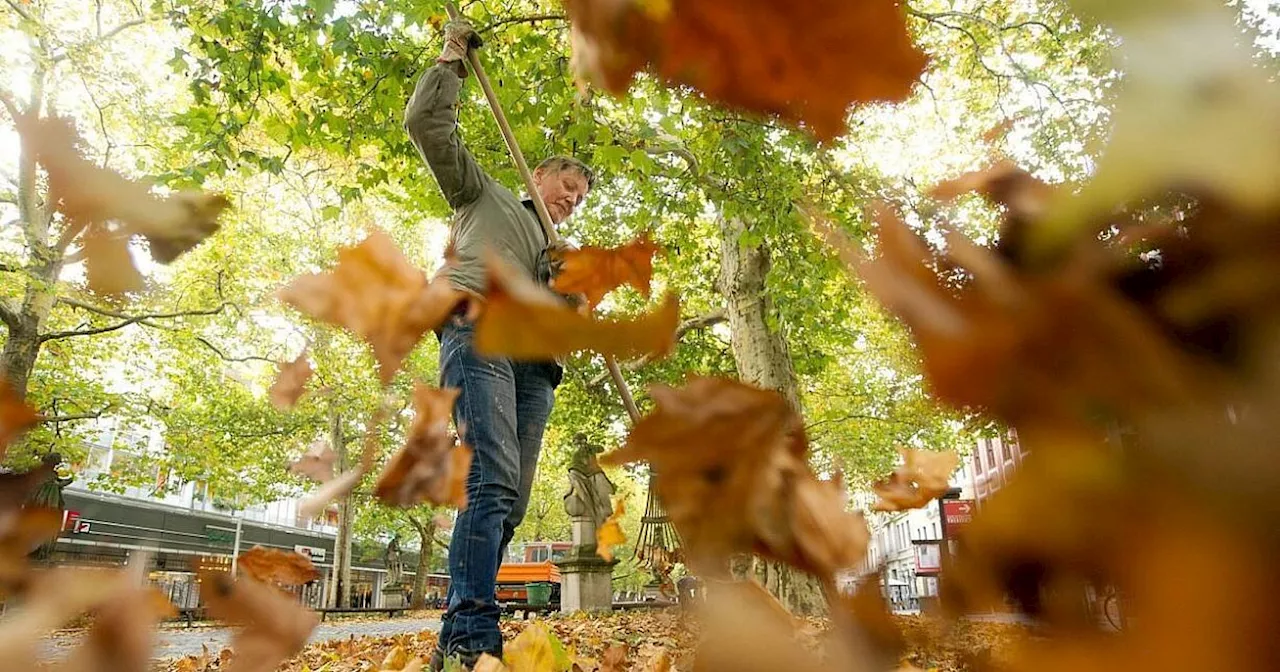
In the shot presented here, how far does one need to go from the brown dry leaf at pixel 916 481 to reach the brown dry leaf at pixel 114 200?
3.87ft

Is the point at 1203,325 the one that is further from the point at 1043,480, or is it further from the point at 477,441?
the point at 477,441

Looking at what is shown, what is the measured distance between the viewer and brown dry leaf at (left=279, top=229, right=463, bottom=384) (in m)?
1.05

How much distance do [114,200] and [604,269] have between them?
70 cm

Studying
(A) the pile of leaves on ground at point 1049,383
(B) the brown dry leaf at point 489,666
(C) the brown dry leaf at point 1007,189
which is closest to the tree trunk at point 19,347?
(B) the brown dry leaf at point 489,666

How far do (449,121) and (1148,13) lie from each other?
216 centimetres

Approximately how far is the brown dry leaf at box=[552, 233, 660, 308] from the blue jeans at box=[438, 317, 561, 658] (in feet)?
3.09

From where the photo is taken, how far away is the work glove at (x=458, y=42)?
2.10m

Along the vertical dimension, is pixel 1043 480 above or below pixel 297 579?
above

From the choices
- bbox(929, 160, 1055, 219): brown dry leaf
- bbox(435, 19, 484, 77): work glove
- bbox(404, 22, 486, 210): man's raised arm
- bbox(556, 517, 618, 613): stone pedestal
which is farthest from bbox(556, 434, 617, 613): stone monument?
bbox(929, 160, 1055, 219): brown dry leaf

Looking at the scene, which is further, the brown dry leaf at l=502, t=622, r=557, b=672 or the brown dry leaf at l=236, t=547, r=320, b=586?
the brown dry leaf at l=502, t=622, r=557, b=672

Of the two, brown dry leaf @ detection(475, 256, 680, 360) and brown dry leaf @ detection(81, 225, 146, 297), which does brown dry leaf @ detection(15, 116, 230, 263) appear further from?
brown dry leaf @ detection(475, 256, 680, 360)

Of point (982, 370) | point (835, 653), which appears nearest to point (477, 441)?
point (835, 653)

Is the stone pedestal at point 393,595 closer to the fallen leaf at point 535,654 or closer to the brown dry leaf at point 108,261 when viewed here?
the fallen leaf at point 535,654

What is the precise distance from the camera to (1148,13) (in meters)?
0.33
